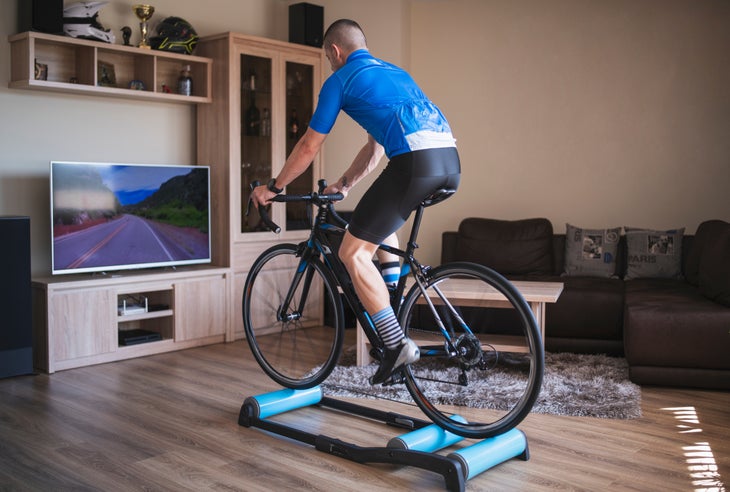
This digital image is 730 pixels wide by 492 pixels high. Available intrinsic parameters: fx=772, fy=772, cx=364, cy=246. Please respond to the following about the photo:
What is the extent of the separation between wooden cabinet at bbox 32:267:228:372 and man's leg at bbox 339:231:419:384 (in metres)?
2.23

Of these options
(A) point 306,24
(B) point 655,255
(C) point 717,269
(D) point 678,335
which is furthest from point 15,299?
(B) point 655,255

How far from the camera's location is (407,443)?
9.03ft

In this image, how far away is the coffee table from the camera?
2.75 metres

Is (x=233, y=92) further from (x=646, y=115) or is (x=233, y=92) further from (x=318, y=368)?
(x=646, y=115)

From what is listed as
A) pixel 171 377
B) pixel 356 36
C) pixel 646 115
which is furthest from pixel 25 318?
pixel 646 115

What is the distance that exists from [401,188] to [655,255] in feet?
10.1

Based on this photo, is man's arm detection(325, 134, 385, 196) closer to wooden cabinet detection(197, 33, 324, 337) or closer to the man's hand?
the man's hand

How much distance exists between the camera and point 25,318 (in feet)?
13.6

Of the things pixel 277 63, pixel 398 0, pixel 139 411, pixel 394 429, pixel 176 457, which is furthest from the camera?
→ pixel 398 0

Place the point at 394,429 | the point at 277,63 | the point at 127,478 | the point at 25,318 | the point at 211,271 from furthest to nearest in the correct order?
the point at 277,63 < the point at 211,271 < the point at 25,318 < the point at 394,429 < the point at 127,478

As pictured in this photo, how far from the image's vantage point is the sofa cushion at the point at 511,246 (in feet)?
17.6

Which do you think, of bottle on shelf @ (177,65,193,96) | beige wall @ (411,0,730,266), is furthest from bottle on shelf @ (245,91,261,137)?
beige wall @ (411,0,730,266)

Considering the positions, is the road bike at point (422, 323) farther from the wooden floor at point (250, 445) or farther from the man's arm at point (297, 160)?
the wooden floor at point (250, 445)

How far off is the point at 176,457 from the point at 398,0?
4.13 m
